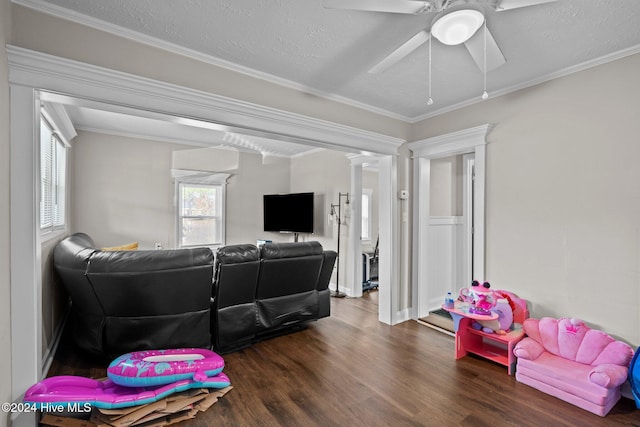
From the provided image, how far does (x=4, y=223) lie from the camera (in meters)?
1.61

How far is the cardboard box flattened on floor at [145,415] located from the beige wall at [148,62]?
7.35ft

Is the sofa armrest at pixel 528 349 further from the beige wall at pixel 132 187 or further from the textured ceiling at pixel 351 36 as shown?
the beige wall at pixel 132 187

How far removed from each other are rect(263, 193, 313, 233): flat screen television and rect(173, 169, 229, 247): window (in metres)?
0.87

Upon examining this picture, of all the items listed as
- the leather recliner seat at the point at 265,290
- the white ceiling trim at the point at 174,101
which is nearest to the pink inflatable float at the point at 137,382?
the leather recliner seat at the point at 265,290

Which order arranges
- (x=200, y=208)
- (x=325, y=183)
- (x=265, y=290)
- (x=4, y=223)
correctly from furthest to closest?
A: (x=200, y=208) < (x=325, y=183) < (x=265, y=290) < (x=4, y=223)

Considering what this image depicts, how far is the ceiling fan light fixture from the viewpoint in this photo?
1495 millimetres

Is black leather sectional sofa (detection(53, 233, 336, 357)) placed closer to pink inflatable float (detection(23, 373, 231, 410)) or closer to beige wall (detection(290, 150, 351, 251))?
pink inflatable float (detection(23, 373, 231, 410))

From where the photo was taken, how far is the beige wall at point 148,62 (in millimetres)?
1797

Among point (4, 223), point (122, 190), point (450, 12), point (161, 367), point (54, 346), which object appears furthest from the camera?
point (122, 190)

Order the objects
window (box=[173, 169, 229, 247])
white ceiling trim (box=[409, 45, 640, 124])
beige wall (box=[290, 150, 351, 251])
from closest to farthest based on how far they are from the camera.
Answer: white ceiling trim (box=[409, 45, 640, 124]) < beige wall (box=[290, 150, 351, 251]) < window (box=[173, 169, 229, 247])

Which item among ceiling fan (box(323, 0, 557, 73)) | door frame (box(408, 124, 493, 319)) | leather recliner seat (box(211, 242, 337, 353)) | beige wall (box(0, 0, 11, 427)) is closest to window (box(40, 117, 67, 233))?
beige wall (box(0, 0, 11, 427))

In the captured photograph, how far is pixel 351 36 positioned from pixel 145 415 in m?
2.82

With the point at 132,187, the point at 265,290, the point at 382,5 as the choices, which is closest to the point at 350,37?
the point at 382,5

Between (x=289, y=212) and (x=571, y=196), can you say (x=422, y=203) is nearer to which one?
(x=571, y=196)
